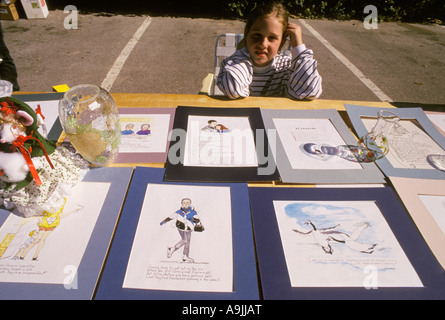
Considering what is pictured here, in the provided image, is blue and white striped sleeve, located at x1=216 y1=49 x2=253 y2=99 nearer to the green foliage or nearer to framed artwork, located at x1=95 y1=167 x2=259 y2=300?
framed artwork, located at x1=95 y1=167 x2=259 y2=300

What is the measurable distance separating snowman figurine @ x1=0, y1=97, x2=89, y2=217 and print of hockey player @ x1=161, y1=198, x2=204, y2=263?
0.35m

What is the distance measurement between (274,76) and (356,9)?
6091 mm

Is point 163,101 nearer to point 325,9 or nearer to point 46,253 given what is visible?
point 46,253

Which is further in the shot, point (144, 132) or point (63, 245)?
point (144, 132)

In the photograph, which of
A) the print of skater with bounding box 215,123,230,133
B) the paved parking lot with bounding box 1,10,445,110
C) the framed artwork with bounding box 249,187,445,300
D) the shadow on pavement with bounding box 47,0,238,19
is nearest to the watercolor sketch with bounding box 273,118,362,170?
the framed artwork with bounding box 249,187,445,300

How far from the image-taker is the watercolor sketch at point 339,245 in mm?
667

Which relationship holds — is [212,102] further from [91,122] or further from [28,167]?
[28,167]

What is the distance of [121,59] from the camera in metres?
3.73

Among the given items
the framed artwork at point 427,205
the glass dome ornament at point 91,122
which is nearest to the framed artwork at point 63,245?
the glass dome ornament at point 91,122

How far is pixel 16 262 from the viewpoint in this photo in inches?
26.0

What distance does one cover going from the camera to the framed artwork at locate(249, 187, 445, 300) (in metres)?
0.65

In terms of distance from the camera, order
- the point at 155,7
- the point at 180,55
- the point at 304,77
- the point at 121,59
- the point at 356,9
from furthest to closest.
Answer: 1. the point at 356,9
2. the point at 155,7
3. the point at 180,55
4. the point at 121,59
5. the point at 304,77

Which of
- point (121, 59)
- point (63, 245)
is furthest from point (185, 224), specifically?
point (121, 59)
